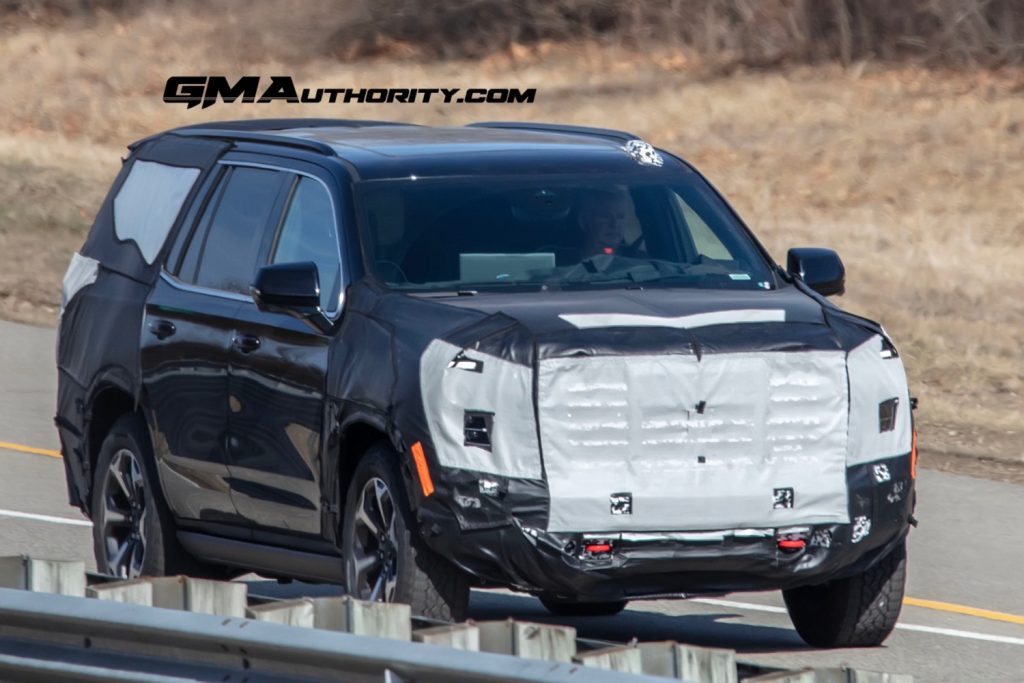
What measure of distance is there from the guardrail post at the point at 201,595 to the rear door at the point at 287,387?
202cm

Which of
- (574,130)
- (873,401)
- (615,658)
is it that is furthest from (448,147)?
(615,658)

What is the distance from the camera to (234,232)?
992 centimetres

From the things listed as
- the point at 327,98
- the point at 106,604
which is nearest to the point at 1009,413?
the point at 106,604

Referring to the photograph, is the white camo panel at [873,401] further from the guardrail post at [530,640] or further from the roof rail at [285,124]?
the roof rail at [285,124]

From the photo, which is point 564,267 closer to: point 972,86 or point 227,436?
point 227,436

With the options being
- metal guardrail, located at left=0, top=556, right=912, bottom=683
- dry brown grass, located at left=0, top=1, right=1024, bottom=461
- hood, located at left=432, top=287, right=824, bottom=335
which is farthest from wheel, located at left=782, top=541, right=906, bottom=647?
dry brown grass, located at left=0, top=1, right=1024, bottom=461

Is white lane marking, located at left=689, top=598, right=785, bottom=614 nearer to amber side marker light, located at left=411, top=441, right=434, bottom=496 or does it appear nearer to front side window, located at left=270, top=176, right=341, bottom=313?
front side window, located at left=270, top=176, right=341, bottom=313

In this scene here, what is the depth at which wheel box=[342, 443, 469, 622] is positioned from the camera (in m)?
8.26

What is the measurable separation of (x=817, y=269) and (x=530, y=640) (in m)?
4.00

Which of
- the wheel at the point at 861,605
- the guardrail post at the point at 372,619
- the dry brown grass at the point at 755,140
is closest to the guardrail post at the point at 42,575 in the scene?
the guardrail post at the point at 372,619

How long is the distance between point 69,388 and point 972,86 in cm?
2853

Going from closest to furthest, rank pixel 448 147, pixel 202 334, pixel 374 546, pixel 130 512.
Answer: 1. pixel 374 546
2. pixel 202 334
3. pixel 448 147
4. pixel 130 512

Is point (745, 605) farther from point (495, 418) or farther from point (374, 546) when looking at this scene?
point (495, 418)

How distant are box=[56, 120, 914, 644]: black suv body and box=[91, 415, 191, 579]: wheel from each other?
2 centimetres
